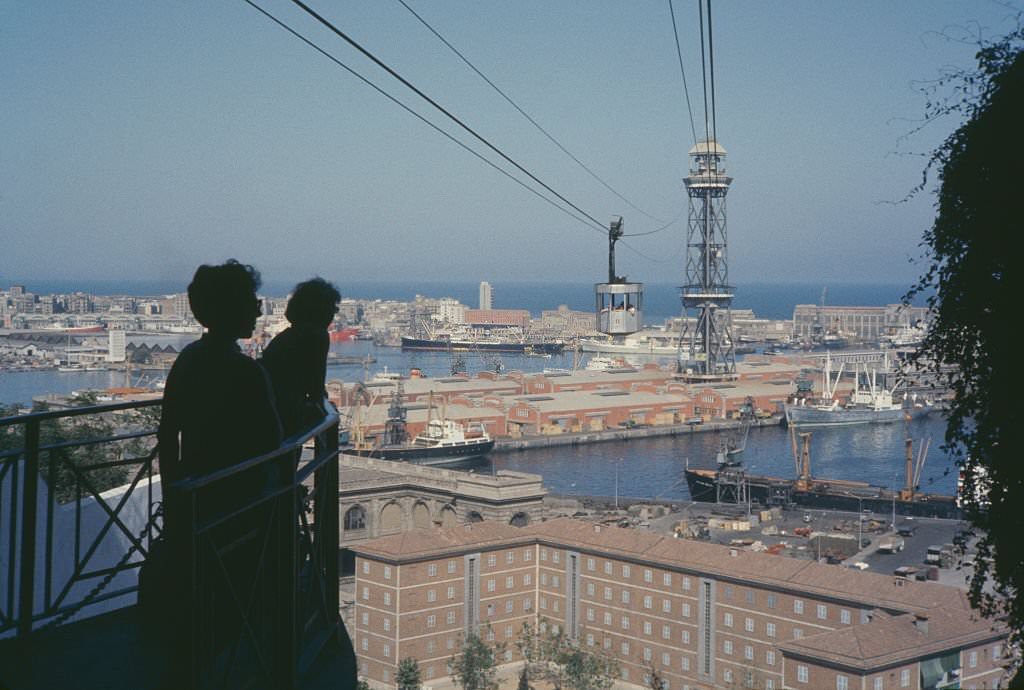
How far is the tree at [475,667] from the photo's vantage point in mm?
8680

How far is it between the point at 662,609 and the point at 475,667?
1.64m

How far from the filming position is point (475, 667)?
876 centimetres

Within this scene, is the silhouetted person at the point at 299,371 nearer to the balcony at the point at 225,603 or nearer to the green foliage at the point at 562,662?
the balcony at the point at 225,603

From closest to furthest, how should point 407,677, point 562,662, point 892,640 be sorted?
point 892,640, point 407,677, point 562,662

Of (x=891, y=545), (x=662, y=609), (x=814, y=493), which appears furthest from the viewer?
(x=814, y=493)

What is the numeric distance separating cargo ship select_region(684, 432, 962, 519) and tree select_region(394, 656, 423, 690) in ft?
28.3

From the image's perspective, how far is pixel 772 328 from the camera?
5350 centimetres

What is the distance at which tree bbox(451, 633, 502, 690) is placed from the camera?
8.68 metres

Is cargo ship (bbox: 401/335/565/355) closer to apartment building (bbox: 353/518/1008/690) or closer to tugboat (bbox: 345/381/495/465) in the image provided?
tugboat (bbox: 345/381/495/465)

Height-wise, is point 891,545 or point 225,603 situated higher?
point 225,603

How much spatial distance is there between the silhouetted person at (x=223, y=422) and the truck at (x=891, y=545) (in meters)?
12.0

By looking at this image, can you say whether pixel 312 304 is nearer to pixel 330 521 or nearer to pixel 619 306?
pixel 330 521

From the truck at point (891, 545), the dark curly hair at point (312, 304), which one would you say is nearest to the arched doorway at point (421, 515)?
the truck at point (891, 545)

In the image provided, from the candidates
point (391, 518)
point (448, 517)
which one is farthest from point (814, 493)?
point (391, 518)
